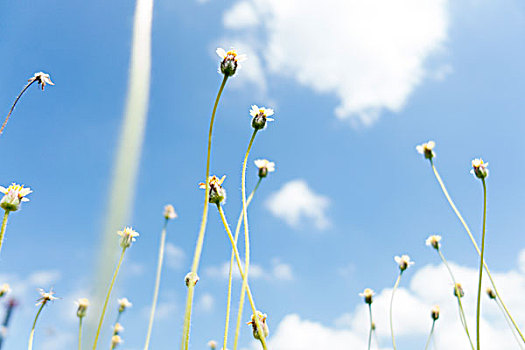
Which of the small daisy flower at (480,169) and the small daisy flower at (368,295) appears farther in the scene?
the small daisy flower at (368,295)

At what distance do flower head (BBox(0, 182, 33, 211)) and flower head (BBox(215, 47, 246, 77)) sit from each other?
2.29 ft

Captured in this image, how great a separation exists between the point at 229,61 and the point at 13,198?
0.75 meters

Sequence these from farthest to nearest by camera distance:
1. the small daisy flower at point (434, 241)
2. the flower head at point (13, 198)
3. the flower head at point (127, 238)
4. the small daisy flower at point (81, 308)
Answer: the small daisy flower at point (434, 241) < the small daisy flower at point (81, 308) < the flower head at point (127, 238) < the flower head at point (13, 198)

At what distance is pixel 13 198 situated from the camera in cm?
120

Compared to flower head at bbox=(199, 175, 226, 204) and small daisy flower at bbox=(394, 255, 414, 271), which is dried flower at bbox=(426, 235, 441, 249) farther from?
flower head at bbox=(199, 175, 226, 204)

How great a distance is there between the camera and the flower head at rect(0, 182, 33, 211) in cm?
120

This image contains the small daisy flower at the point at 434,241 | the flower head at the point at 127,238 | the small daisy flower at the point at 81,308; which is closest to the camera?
the flower head at the point at 127,238

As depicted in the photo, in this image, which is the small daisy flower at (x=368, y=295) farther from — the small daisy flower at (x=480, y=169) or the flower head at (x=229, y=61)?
the flower head at (x=229, y=61)

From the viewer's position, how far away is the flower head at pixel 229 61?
1.25 m

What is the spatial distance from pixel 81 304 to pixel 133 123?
68.1 inches

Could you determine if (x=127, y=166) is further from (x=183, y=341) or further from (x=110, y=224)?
(x=183, y=341)

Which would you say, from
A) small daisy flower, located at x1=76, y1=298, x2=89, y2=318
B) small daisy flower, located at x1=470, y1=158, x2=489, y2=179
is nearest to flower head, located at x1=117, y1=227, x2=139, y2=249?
small daisy flower, located at x1=76, y1=298, x2=89, y2=318

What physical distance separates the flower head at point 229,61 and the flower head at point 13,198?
70 centimetres

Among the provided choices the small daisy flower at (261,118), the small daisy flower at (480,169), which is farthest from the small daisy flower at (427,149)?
the small daisy flower at (261,118)
